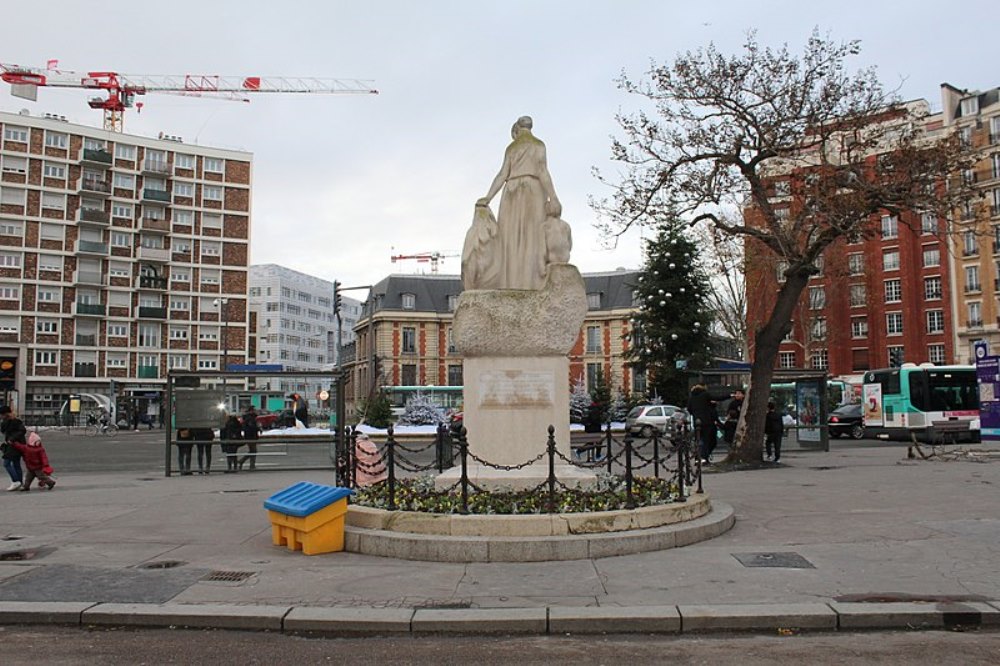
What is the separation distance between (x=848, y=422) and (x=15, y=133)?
63160mm

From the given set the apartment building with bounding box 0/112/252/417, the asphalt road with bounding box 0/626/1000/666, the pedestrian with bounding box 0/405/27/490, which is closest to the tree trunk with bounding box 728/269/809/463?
the asphalt road with bounding box 0/626/1000/666

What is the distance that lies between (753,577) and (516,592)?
2.21 m

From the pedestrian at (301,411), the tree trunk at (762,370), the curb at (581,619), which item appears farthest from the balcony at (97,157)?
the curb at (581,619)

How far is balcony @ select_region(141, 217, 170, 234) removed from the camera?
7000cm

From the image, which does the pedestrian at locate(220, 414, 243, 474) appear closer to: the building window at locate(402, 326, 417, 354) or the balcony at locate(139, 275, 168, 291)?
the balcony at locate(139, 275, 168, 291)

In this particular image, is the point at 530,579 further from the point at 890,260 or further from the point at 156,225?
the point at 156,225

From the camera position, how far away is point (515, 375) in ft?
34.6

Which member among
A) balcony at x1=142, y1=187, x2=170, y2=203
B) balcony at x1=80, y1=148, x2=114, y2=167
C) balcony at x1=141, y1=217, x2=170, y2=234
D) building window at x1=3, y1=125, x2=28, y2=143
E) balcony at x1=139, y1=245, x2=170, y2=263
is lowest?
balcony at x1=139, y1=245, x2=170, y2=263

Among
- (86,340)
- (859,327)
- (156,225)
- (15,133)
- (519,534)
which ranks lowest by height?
(519,534)

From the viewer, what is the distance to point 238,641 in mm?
6074

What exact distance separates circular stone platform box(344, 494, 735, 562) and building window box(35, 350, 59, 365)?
64.5 metres

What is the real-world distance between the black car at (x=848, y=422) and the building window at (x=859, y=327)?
34104 millimetres

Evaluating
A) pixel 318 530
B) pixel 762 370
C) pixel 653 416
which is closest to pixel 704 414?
pixel 762 370

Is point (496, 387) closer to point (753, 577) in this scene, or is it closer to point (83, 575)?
point (753, 577)
